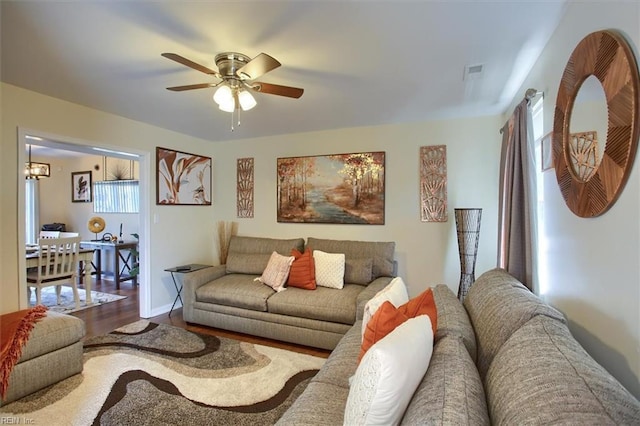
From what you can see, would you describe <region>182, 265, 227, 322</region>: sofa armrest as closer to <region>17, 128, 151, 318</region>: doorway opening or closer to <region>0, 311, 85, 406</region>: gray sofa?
<region>17, 128, 151, 318</region>: doorway opening

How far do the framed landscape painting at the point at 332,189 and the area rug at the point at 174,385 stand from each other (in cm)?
175

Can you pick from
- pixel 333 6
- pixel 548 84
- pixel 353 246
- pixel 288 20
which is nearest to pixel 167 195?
pixel 353 246

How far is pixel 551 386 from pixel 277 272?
272 centimetres

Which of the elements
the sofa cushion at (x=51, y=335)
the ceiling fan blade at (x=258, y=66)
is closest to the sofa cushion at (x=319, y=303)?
the sofa cushion at (x=51, y=335)

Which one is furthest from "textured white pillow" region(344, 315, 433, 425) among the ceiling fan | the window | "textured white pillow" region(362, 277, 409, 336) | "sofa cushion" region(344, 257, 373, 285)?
the window

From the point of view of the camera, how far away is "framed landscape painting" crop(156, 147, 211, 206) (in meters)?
3.86

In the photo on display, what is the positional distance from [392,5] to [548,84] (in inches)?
43.8

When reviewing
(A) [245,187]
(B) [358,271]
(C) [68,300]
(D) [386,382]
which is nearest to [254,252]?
(A) [245,187]

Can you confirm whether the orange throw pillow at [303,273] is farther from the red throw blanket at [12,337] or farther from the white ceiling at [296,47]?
the red throw blanket at [12,337]

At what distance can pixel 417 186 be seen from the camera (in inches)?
141

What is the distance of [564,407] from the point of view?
69 cm

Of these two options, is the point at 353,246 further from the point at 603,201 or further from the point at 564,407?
the point at 564,407

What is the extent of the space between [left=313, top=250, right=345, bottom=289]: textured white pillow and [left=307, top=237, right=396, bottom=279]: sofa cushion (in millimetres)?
205

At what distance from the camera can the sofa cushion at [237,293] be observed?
3.08 meters
